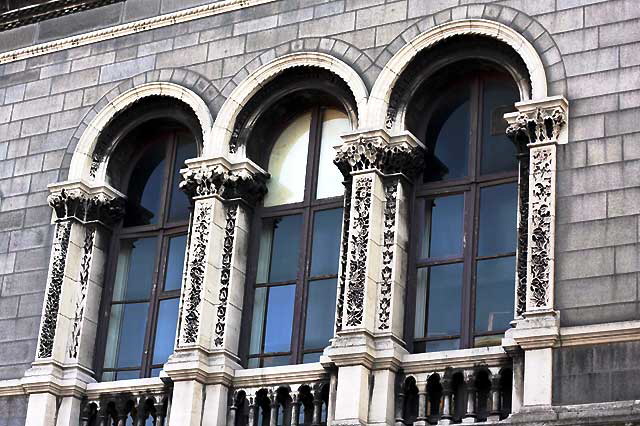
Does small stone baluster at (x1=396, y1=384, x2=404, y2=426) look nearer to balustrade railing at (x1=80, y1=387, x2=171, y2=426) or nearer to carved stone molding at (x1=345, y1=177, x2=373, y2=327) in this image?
carved stone molding at (x1=345, y1=177, x2=373, y2=327)

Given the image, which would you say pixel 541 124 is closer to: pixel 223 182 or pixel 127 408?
pixel 223 182

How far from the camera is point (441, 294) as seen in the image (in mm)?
18938

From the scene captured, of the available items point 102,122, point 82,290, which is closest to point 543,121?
point 102,122

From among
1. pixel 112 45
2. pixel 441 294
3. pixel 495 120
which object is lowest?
pixel 441 294

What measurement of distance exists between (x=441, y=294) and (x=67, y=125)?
6.16 meters

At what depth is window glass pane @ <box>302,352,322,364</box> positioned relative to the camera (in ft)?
63.5

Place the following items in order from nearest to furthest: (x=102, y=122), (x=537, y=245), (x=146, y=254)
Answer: (x=537, y=245), (x=146, y=254), (x=102, y=122)

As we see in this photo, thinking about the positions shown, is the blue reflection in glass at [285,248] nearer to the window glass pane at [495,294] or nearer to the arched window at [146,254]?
the arched window at [146,254]

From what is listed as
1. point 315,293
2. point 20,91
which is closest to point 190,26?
point 20,91

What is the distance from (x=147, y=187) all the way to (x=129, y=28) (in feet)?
7.32

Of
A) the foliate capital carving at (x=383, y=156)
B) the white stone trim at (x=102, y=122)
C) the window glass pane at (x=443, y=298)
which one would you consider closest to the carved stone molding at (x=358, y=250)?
the foliate capital carving at (x=383, y=156)

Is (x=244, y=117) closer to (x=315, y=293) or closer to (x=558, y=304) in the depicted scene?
A: (x=315, y=293)

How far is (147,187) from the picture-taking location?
21.9 m

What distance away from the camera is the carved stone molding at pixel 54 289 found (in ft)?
67.8
